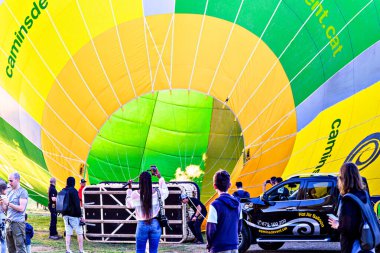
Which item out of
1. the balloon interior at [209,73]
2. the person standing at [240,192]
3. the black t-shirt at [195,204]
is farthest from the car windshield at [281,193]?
the black t-shirt at [195,204]

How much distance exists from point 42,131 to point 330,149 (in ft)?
15.7

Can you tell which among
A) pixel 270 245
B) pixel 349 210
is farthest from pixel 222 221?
pixel 270 245

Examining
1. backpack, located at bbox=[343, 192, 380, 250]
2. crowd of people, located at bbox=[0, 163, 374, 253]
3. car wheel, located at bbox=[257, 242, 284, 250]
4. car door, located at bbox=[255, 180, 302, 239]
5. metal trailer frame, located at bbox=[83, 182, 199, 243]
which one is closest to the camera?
backpack, located at bbox=[343, 192, 380, 250]

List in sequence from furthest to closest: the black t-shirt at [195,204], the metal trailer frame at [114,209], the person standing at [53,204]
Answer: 1. the person standing at [53,204]
2. the black t-shirt at [195,204]
3. the metal trailer frame at [114,209]

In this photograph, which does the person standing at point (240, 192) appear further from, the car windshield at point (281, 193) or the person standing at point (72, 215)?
the person standing at point (72, 215)

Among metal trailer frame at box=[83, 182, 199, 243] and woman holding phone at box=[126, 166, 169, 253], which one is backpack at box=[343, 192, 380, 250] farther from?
metal trailer frame at box=[83, 182, 199, 243]

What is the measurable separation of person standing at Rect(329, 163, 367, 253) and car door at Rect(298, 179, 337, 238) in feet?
16.6

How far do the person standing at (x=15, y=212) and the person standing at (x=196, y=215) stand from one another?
4137 millimetres

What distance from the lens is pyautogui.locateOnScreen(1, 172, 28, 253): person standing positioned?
720 centimetres

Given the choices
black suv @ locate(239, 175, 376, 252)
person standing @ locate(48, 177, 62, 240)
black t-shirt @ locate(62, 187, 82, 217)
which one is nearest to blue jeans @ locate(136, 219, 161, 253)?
black t-shirt @ locate(62, 187, 82, 217)

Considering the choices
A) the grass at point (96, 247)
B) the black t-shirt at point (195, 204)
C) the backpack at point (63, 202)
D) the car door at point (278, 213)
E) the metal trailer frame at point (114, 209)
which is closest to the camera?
the backpack at point (63, 202)

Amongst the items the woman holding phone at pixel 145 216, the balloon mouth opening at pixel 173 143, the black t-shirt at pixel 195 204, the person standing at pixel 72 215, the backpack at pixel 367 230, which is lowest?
the backpack at pixel 367 230

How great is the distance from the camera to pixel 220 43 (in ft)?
36.4

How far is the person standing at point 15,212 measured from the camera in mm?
7203
